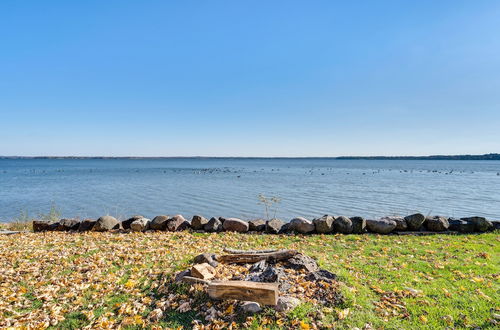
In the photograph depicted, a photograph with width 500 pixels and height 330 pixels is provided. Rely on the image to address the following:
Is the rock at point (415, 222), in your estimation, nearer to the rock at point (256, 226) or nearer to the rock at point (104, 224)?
the rock at point (256, 226)

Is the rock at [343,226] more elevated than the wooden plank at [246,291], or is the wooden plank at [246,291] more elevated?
the wooden plank at [246,291]

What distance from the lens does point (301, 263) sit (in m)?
6.15

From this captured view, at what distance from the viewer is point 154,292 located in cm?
548

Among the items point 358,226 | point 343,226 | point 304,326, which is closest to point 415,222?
point 358,226

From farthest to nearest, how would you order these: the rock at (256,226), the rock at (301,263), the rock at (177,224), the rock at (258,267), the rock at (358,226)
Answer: the rock at (256,226) → the rock at (177,224) → the rock at (358,226) → the rock at (301,263) → the rock at (258,267)

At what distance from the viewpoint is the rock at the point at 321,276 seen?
5500 mm

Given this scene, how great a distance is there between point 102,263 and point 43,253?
6.85ft

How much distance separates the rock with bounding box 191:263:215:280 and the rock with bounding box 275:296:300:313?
1.55 m

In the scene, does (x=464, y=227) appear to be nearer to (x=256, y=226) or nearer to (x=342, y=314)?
(x=256, y=226)

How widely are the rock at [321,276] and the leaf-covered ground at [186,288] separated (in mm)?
301

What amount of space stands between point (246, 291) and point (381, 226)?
7.97 meters

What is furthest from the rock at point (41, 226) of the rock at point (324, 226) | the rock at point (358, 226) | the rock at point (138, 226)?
the rock at point (358, 226)

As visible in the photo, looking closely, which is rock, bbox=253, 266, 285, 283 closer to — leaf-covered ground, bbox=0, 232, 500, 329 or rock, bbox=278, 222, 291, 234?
leaf-covered ground, bbox=0, 232, 500, 329

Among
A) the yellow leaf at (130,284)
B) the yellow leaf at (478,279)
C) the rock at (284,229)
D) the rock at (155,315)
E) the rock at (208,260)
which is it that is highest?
the rock at (208,260)
